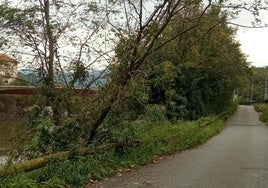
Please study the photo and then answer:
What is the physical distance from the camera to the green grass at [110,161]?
322 inches

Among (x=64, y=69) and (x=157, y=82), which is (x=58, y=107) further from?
(x=157, y=82)

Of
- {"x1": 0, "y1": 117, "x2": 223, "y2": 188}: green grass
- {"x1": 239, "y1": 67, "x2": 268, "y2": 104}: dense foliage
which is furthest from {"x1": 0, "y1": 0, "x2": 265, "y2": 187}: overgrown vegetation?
{"x1": 239, "y1": 67, "x2": 268, "y2": 104}: dense foliage

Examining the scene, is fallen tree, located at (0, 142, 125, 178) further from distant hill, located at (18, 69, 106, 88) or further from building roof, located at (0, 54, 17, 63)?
building roof, located at (0, 54, 17, 63)

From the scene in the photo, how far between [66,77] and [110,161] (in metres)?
2.92

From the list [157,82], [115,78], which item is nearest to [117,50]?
[115,78]

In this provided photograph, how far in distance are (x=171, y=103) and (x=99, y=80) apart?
45.4ft

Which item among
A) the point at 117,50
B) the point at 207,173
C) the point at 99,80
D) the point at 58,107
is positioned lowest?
the point at 207,173

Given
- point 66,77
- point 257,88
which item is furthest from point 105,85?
point 257,88

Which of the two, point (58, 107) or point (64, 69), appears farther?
point (64, 69)

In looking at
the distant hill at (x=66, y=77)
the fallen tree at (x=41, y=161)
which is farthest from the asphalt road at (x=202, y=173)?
the distant hill at (x=66, y=77)

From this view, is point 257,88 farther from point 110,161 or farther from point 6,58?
point 110,161

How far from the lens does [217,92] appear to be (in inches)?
1453

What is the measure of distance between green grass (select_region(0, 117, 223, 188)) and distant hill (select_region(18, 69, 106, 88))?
1.65 meters

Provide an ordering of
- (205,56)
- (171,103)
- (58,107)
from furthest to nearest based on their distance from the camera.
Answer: (205,56)
(171,103)
(58,107)
